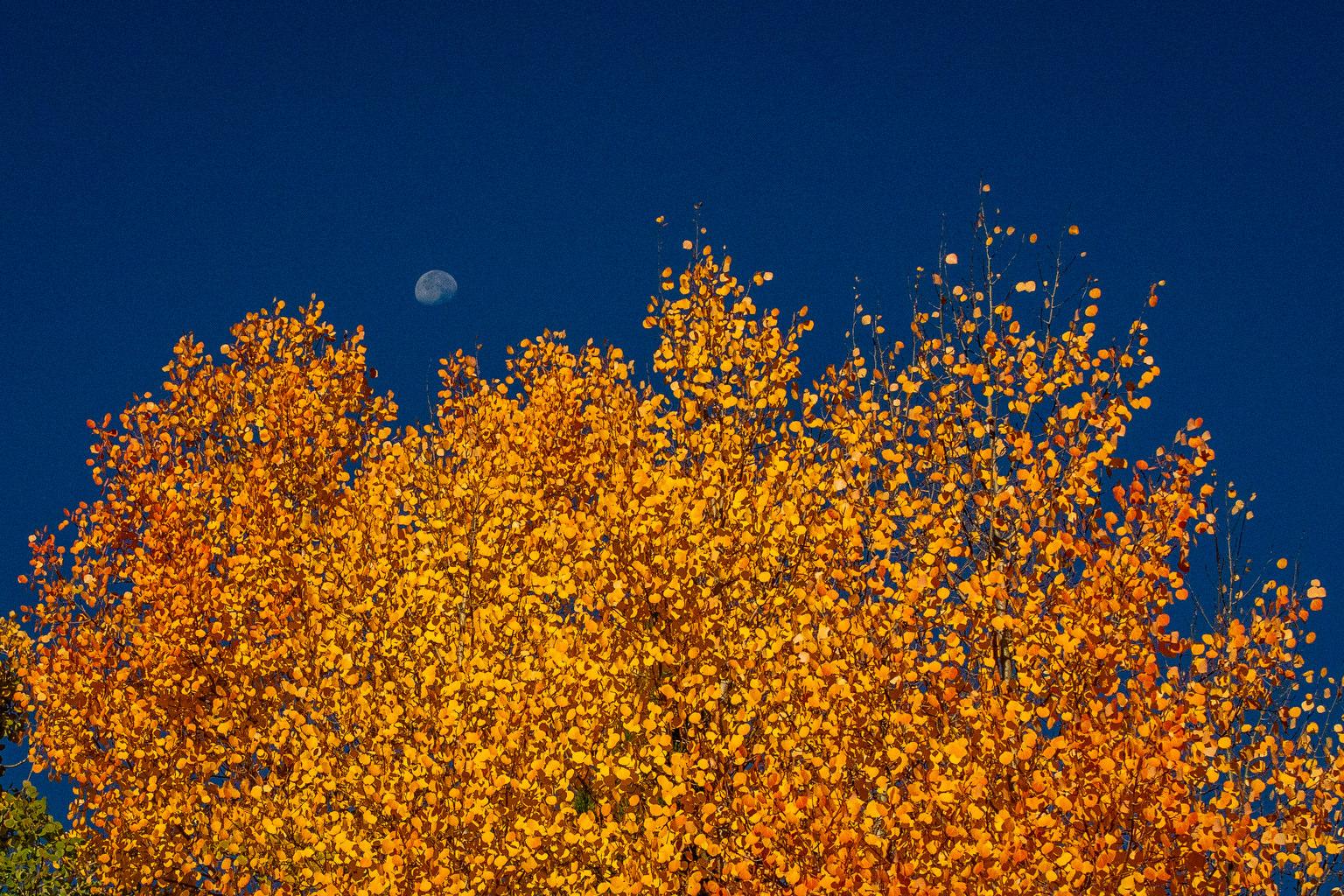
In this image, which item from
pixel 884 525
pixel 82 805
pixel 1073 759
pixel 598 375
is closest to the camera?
pixel 1073 759

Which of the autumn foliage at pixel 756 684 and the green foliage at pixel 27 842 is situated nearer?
the autumn foliage at pixel 756 684

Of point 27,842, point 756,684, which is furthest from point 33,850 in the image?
point 756,684

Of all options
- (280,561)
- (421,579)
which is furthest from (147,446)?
(421,579)

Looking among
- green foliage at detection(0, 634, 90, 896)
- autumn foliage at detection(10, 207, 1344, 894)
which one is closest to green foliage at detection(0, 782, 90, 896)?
green foliage at detection(0, 634, 90, 896)

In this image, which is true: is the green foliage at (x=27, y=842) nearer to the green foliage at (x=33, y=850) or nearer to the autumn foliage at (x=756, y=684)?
the green foliage at (x=33, y=850)

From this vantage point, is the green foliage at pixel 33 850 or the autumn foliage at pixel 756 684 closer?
the autumn foliage at pixel 756 684

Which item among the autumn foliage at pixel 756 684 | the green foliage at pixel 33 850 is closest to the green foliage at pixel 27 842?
the green foliage at pixel 33 850

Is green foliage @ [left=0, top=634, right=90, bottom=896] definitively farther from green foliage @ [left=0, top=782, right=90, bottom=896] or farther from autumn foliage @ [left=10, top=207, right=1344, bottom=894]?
autumn foliage @ [left=10, top=207, right=1344, bottom=894]

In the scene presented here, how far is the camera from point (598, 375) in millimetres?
17125

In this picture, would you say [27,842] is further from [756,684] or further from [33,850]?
[756,684]

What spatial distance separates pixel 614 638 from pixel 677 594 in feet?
2.05

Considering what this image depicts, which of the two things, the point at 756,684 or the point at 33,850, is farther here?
the point at 33,850

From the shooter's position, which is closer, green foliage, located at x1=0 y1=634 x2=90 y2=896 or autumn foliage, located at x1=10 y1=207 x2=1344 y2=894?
autumn foliage, located at x1=10 y1=207 x2=1344 y2=894

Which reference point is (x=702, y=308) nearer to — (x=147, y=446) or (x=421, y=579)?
(x=421, y=579)
